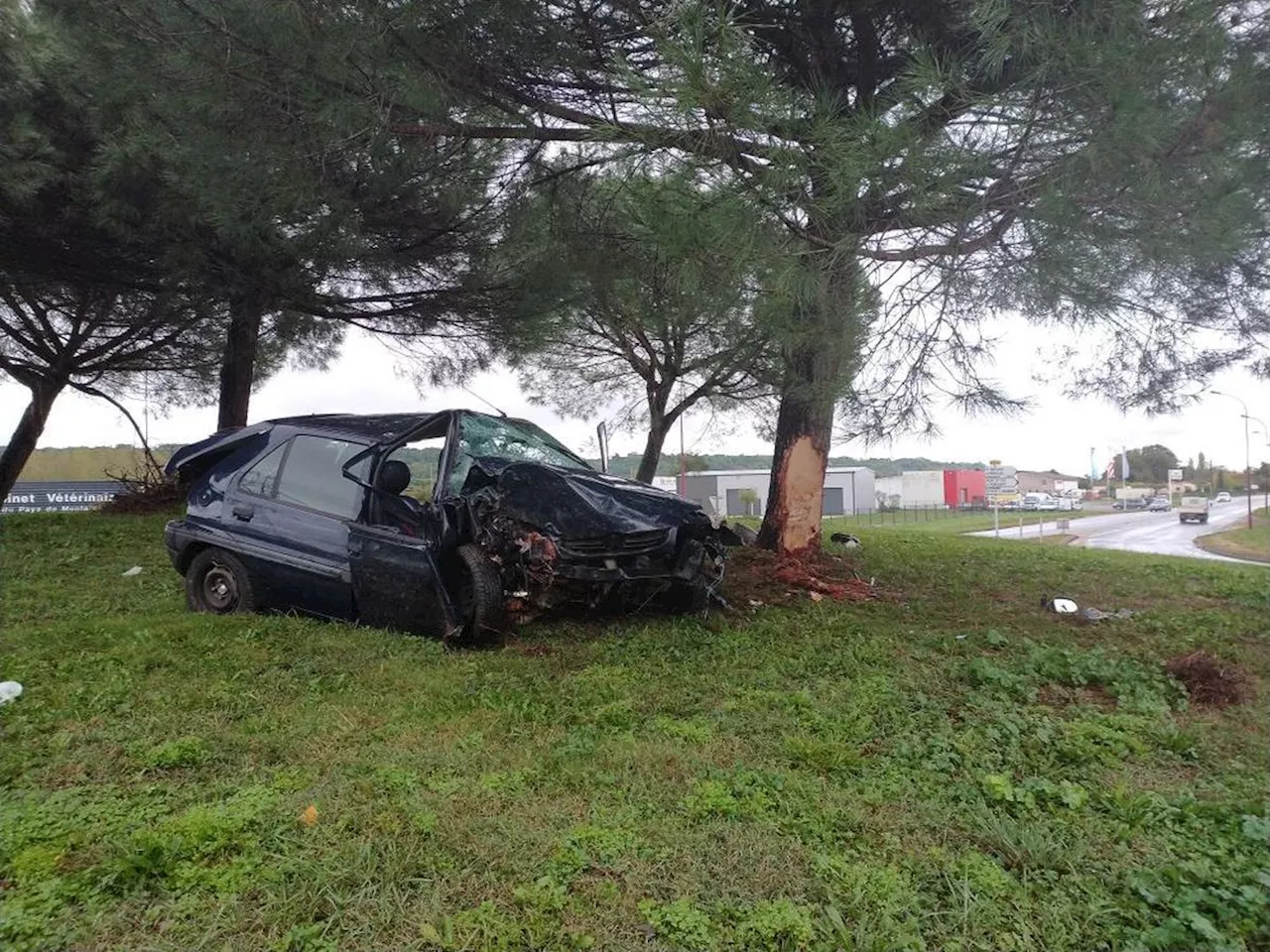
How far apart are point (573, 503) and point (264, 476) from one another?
231 centimetres

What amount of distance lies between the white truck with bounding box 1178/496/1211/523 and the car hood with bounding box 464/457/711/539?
22.0 meters

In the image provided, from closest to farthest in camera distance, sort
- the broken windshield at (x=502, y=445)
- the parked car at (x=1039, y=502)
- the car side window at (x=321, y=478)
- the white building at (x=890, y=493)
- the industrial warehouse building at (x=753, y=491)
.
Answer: the car side window at (x=321, y=478) → the broken windshield at (x=502, y=445) → the industrial warehouse building at (x=753, y=491) → the white building at (x=890, y=493) → the parked car at (x=1039, y=502)

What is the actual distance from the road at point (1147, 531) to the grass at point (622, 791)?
1147 centimetres

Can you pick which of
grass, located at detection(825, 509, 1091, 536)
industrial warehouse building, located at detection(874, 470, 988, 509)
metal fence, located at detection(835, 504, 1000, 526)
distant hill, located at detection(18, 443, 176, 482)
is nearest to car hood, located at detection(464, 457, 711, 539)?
distant hill, located at detection(18, 443, 176, 482)

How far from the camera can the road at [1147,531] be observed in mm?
15266

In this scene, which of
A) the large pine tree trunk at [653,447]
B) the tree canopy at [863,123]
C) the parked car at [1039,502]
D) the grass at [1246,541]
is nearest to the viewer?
the tree canopy at [863,123]

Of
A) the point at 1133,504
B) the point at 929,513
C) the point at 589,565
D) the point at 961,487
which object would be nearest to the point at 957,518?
the point at 929,513

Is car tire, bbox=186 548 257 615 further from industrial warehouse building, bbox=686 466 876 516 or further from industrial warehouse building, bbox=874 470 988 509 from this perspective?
industrial warehouse building, bbox=874 470 988 509

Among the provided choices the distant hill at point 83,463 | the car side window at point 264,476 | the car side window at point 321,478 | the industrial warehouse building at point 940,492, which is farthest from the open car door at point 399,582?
the industrial warehouse building at point 940,492

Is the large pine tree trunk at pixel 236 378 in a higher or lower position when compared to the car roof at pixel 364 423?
higher

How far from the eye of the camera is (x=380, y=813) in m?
2.61

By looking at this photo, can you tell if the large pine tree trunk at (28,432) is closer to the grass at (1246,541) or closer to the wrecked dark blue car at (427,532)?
the wrecked dark blue car at (427,532)

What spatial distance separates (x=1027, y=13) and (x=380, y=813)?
4665 mm

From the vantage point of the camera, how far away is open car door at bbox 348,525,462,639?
14.9 ft
